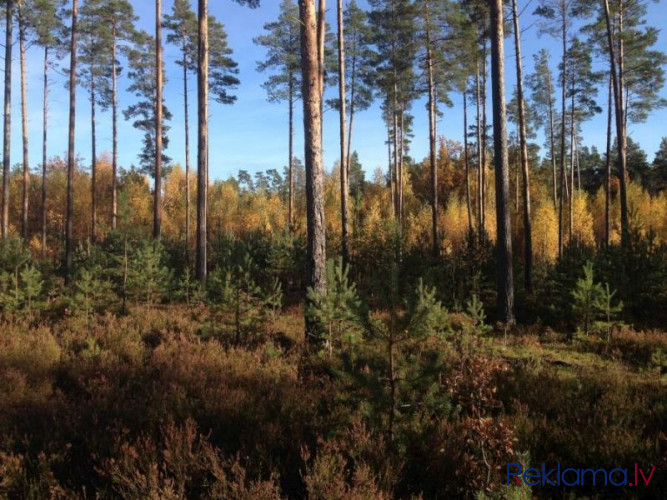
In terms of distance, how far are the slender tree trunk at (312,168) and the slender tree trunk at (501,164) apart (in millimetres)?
5227

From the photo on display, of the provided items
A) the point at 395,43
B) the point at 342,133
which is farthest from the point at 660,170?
the point at 342,133

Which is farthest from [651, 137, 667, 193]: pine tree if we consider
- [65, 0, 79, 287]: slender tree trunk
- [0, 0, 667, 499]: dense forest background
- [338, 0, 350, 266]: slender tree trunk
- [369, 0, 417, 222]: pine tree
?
[65, 0, 79, 287]: slender tree trunk

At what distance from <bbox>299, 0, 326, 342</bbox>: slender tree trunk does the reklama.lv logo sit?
4.60m

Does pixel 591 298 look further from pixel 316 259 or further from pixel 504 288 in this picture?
pixel 316 259

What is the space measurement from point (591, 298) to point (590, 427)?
6.07 m

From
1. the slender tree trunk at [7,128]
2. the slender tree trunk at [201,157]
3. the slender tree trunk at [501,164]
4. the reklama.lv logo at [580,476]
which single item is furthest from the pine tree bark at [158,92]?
the reklama.lv logo at [580,476]

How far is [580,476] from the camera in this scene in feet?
13.0

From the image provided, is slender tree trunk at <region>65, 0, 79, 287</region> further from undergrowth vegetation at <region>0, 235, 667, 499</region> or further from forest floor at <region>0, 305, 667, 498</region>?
forest floor at <region>0, 305, 667, 498</region>

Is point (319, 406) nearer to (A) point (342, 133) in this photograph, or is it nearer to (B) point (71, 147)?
(A) point (342, 133)

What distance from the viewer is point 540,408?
5320 mm

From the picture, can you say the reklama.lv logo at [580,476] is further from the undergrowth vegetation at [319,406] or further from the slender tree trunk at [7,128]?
the slender tree trunk at [7,128]

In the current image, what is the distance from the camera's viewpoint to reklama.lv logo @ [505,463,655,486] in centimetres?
383

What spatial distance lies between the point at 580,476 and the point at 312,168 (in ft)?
20.3

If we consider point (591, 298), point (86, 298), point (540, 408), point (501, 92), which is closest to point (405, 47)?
point (501, 92)
